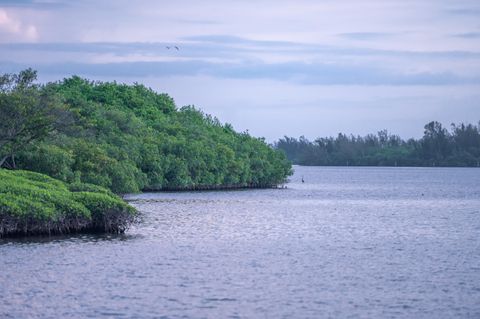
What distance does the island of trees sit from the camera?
2021 inches

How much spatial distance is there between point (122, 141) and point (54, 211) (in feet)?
178

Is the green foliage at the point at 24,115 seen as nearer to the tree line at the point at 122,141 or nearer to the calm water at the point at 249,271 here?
the tree line at the point at 122,141

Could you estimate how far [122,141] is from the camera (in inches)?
4090

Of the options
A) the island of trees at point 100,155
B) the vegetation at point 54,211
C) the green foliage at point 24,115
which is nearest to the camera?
the vegetation at point 54,211

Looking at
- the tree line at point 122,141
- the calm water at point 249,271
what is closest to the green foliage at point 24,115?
the tree line at point 122,141

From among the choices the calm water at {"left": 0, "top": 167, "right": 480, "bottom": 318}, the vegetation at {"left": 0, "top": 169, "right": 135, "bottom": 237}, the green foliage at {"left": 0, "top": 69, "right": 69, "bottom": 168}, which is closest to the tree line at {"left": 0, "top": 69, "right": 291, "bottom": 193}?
the green foliage at {"left": 0, "top": 69, "right": 69, "bottom": 168}

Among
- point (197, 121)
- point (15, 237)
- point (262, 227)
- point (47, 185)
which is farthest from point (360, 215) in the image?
point (197, 121)

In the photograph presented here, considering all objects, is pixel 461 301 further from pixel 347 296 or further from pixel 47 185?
pixel 47 185

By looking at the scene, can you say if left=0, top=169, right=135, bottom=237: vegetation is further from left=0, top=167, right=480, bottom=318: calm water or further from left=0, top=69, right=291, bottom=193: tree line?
left=0, top=69, right=291, bottom=193: tree line

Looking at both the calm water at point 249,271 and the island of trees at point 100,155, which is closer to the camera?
the calm water at point 249,271

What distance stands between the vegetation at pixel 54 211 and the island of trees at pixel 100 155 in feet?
0.19

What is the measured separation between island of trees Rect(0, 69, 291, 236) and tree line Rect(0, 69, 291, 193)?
11cm

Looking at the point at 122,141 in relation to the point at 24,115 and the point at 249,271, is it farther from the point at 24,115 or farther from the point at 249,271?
the point at 249,271

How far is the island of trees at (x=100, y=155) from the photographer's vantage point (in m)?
51.3
